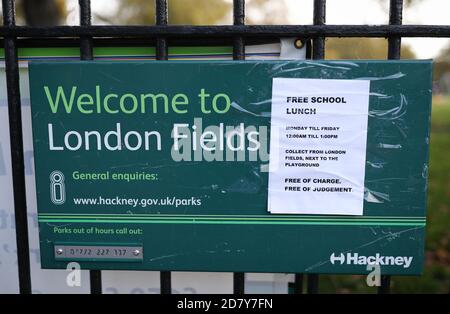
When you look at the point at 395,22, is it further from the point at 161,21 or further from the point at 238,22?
the point at 161,21

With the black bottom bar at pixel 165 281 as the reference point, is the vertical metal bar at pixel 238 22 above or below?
above

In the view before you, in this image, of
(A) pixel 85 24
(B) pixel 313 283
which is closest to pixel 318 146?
(B) pixel 313 283

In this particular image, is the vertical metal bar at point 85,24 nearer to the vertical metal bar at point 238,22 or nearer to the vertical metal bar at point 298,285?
the vertical metal bar at point 238,22

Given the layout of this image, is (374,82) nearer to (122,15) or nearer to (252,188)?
(252,188)

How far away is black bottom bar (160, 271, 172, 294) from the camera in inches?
76.2

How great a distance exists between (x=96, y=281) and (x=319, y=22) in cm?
144

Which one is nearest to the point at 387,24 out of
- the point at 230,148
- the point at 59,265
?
the point at 230,148

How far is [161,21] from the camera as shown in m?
1.79

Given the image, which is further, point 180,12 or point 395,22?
point 180,12

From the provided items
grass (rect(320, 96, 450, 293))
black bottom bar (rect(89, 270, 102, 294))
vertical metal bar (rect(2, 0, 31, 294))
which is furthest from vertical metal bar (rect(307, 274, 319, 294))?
grass (rect(320, 96, 450, 293))

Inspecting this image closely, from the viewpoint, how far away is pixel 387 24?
179cm

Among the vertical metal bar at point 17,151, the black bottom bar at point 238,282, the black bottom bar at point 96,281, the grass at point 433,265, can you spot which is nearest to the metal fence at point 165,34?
the vertical metal bar at point 17,151

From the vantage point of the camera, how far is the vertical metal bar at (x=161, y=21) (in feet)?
5.85

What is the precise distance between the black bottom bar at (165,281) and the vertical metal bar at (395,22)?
4.24 feet
